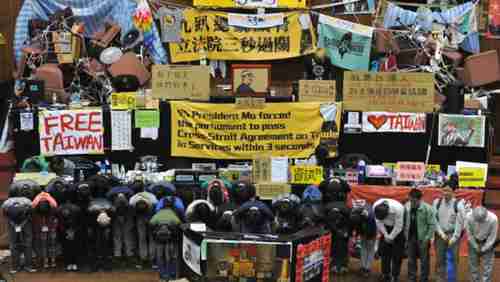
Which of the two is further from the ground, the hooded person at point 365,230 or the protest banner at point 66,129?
the protest banner at point 66,129

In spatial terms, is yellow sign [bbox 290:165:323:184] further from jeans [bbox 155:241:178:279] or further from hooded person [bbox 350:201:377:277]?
jeans [bbox 155:241:178:279]

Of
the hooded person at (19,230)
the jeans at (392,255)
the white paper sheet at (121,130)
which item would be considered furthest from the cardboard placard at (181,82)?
the jeans at (392,255)

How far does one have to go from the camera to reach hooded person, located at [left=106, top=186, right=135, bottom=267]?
40.5 feet

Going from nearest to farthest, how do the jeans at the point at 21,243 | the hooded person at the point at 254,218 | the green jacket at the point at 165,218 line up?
the green jacket at the point at 165,218
the hooded person at the point at 254,218
the jeans at the point at 21,243

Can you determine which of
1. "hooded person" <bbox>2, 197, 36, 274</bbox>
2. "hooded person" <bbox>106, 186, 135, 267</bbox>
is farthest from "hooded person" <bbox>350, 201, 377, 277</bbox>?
"hooded person" <bbox>2, 197, 36, 274</bbox>

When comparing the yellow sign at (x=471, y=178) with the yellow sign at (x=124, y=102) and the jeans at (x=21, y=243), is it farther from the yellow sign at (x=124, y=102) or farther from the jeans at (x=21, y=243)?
the jeans at (x=21, y=243)

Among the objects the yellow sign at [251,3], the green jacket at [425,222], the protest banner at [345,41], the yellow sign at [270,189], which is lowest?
the green jacket at [425,222]

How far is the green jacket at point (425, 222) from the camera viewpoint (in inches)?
473

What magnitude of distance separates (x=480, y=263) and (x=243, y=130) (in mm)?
4804

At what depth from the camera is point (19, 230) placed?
1234cm

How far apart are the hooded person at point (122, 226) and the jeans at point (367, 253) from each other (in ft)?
11.6

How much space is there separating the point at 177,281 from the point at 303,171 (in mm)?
3179

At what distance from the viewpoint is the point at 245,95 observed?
1479cm

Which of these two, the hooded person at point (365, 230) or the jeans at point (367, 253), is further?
the jeans at point (367, 253)
